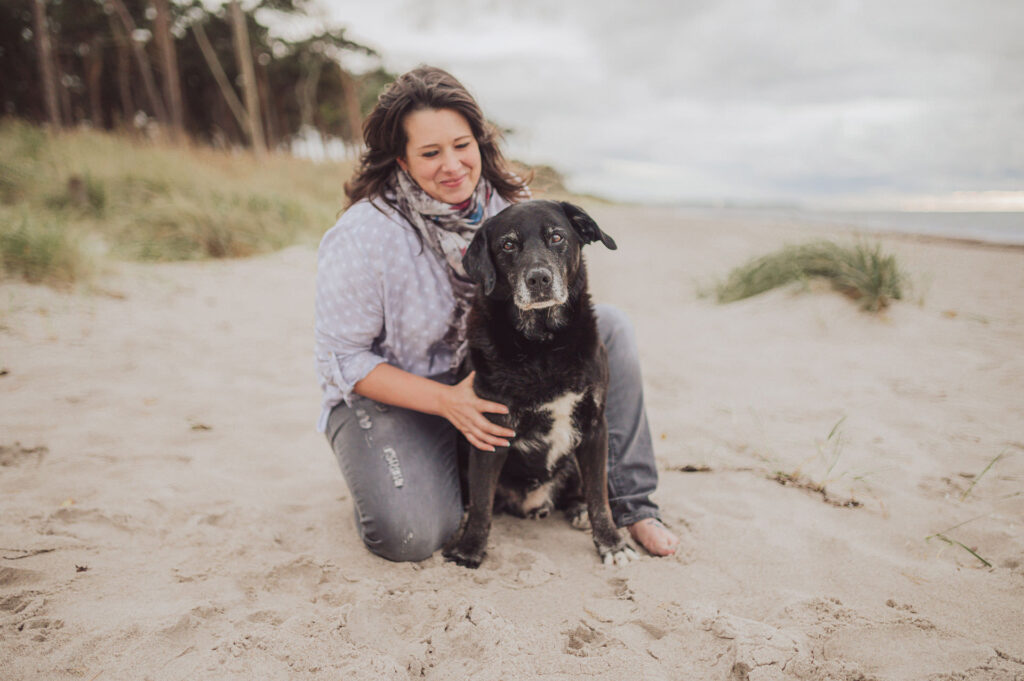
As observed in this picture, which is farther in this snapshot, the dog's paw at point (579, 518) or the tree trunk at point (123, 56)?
the tree trunk at point (123, 56)

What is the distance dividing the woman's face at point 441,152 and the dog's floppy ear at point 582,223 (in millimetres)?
455

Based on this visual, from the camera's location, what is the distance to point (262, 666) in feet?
5.21

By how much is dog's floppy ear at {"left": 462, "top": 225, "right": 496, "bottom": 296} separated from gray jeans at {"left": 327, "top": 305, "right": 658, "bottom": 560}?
66cm

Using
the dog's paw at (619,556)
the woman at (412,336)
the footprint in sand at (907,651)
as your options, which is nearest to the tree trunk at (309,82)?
the woman at (412,336)

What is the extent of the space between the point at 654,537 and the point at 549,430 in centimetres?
62

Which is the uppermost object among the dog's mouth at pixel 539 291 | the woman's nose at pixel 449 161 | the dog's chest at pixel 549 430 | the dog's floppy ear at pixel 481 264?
the woman's nose at pixel 449 161

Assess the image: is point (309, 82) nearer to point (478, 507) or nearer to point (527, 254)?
point (527, 254)

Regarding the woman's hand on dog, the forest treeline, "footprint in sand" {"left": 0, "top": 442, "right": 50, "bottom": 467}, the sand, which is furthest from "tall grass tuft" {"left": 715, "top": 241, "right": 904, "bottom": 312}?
the forest treeline

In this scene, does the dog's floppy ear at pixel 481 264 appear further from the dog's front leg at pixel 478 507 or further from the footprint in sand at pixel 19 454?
the footprint in sand at pixel 19 454

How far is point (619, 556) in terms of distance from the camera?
7.18ft

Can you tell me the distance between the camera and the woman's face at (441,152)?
2.38 meters

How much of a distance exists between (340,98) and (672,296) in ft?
71.3

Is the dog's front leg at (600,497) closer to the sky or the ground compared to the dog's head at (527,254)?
closer to the ground

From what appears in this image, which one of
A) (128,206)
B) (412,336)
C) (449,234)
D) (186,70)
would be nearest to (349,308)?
(412,336)
